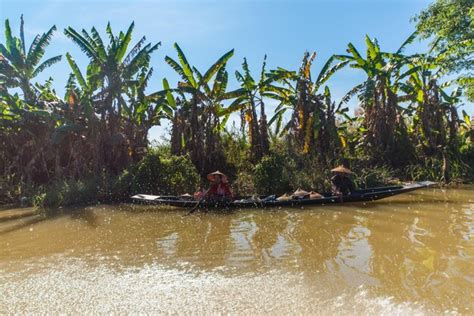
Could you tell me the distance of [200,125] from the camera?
14.9 m

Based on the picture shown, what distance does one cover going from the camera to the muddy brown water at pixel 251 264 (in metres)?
4.16

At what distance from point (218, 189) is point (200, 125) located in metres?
5.03

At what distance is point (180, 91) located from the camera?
48.2 ft

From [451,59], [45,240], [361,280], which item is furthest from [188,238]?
[451,59]

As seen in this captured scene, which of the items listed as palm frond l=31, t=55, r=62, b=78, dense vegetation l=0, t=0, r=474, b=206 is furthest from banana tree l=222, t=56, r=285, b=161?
palm frond l=31, t=55, r=62, b=78

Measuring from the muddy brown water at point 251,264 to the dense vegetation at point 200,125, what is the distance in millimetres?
4620

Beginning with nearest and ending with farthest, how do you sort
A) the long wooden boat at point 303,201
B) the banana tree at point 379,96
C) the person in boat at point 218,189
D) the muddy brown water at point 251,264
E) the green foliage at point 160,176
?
the muddy brown water at point 251,264
the long wooden boat at point 303,201
the person in boat at point 218,189
the green foliage at point 160,176
the banana tree at point 379,96

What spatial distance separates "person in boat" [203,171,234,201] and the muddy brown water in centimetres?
87

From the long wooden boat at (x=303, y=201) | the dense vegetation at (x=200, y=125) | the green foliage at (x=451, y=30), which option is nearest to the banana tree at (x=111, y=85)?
the dense vegetation at (x=200, y=125)

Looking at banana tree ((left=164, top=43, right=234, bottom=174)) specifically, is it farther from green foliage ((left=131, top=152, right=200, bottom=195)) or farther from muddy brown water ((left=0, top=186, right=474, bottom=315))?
muddy brown water ((left=0, top=186, right=474, bottom=315))

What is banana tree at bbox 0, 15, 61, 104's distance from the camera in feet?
48.5

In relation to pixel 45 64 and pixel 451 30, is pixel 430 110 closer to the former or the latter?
pixel 451 30

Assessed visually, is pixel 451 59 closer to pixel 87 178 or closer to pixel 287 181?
pixel 287 181

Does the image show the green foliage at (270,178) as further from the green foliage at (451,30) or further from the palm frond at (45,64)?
the palm frond at (45,64)
